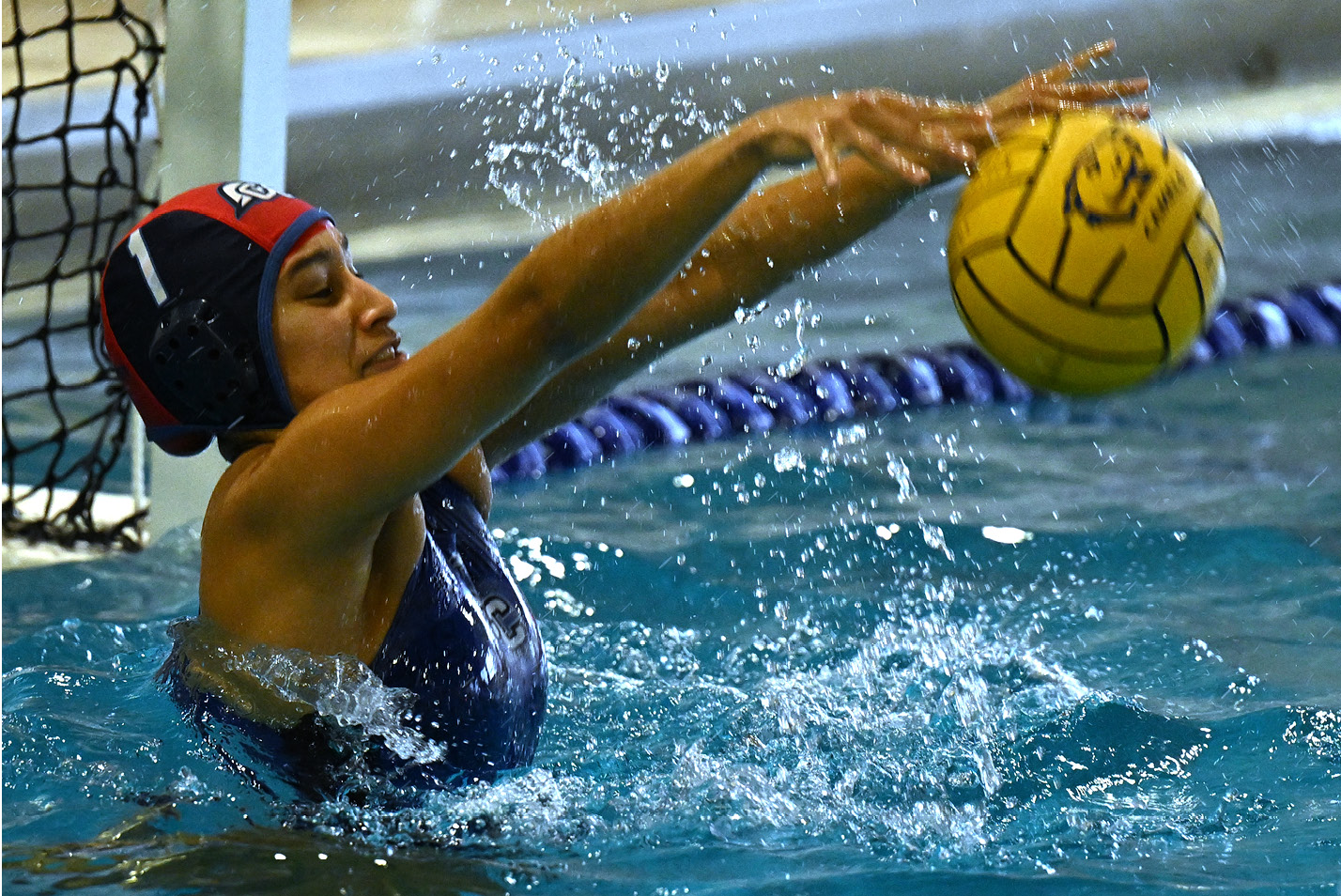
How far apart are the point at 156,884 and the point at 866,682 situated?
1134 millimetres

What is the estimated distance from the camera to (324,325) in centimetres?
173

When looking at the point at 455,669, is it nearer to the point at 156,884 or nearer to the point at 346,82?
the point at 156,884

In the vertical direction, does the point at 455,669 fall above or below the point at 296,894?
above

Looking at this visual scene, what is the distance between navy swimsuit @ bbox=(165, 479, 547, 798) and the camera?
71.9 inches

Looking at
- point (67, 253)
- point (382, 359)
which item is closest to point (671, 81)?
point (67, 253)

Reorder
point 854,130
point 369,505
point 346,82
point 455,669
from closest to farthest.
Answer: point 854,130 < point 369,505 < point 455,669 < point 346,82

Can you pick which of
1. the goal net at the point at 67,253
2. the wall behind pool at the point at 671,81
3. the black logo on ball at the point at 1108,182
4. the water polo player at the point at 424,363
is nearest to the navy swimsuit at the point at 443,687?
the water polo player at the point at 424,363

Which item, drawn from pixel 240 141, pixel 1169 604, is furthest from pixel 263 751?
pixel 1169 604

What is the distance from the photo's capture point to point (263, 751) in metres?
1.90

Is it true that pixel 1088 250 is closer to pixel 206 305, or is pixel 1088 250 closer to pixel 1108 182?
pixel 1108 182

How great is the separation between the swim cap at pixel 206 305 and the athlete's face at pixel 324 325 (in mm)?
14

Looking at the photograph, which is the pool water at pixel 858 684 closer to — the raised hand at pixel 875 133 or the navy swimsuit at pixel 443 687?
the navy swimsuit at pixel 443 687

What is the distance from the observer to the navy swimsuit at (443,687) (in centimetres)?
183

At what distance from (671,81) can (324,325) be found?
5.03 meters
